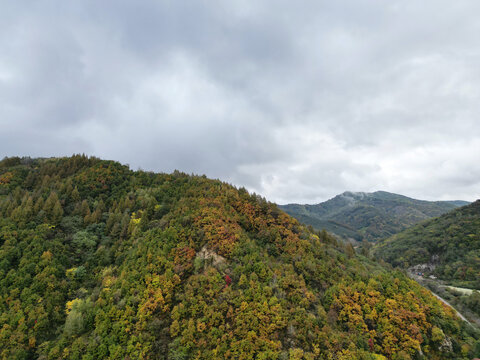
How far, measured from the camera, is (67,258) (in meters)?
54.7

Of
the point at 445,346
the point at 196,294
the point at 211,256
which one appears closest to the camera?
the point at 445,346

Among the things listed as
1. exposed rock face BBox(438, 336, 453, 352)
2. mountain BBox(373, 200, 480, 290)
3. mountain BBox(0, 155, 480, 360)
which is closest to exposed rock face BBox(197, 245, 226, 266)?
mountain BBox(0, 155, 480, 360)

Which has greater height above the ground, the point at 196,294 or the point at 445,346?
the point at 196,294

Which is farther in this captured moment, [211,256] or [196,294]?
[211,256]

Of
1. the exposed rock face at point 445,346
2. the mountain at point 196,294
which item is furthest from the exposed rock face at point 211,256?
the exposed rock face at point 445,346

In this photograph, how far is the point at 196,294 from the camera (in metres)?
43.0

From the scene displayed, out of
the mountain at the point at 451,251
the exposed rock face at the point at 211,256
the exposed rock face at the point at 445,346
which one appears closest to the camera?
the exposed rock face at the point at 445,346

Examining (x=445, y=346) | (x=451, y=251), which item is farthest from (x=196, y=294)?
→ (x=451, y=251)

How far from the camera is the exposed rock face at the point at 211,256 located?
1919 inches

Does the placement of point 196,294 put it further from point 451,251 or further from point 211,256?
point 451,251

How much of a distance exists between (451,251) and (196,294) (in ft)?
598

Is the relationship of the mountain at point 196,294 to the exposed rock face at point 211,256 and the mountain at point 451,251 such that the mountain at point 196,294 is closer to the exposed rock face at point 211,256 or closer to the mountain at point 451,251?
the exposed rock face at point 211,256

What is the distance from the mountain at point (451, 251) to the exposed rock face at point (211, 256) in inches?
5304

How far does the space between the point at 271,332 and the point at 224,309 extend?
9362 millimetres
